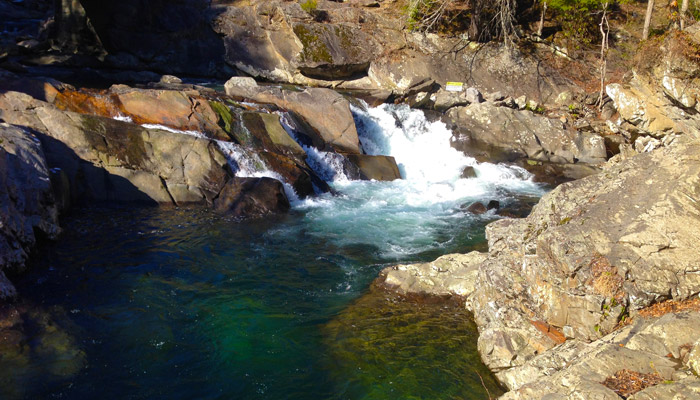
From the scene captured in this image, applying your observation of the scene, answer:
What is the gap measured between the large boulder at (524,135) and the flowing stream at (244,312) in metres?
7.24

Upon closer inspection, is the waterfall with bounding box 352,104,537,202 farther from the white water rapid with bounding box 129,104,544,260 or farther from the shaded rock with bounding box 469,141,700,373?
→ the shaded rock with bounding box 469,141,700,373

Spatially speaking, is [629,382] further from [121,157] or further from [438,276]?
[121,157]

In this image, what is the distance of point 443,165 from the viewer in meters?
17.3

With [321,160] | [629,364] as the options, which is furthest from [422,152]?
[629,364]

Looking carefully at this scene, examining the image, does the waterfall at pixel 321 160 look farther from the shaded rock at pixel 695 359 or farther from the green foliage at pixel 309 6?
the shaded rock at pixel 695 359

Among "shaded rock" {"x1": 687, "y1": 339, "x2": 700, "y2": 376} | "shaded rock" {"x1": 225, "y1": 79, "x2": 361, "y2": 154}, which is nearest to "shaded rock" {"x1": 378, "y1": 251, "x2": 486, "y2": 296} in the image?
"shaded rock" {"x1": 687, "y1": 339, "x2": 700, "y2": 376}

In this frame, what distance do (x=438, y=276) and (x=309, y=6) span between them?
65.7 ft

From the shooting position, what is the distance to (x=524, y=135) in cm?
1822

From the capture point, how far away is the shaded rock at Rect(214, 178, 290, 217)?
1100 cm

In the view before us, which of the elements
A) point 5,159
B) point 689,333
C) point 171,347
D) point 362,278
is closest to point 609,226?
point 689,333

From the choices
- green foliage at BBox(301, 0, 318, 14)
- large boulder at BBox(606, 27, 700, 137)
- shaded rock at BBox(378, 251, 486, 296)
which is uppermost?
green foliage at BBox(301, 0, 318, 14)

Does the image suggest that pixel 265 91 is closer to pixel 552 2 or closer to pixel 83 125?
pixel 83 125

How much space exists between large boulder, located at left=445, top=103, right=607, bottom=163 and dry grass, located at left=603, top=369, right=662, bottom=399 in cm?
1493

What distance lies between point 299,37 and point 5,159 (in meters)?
15.8
